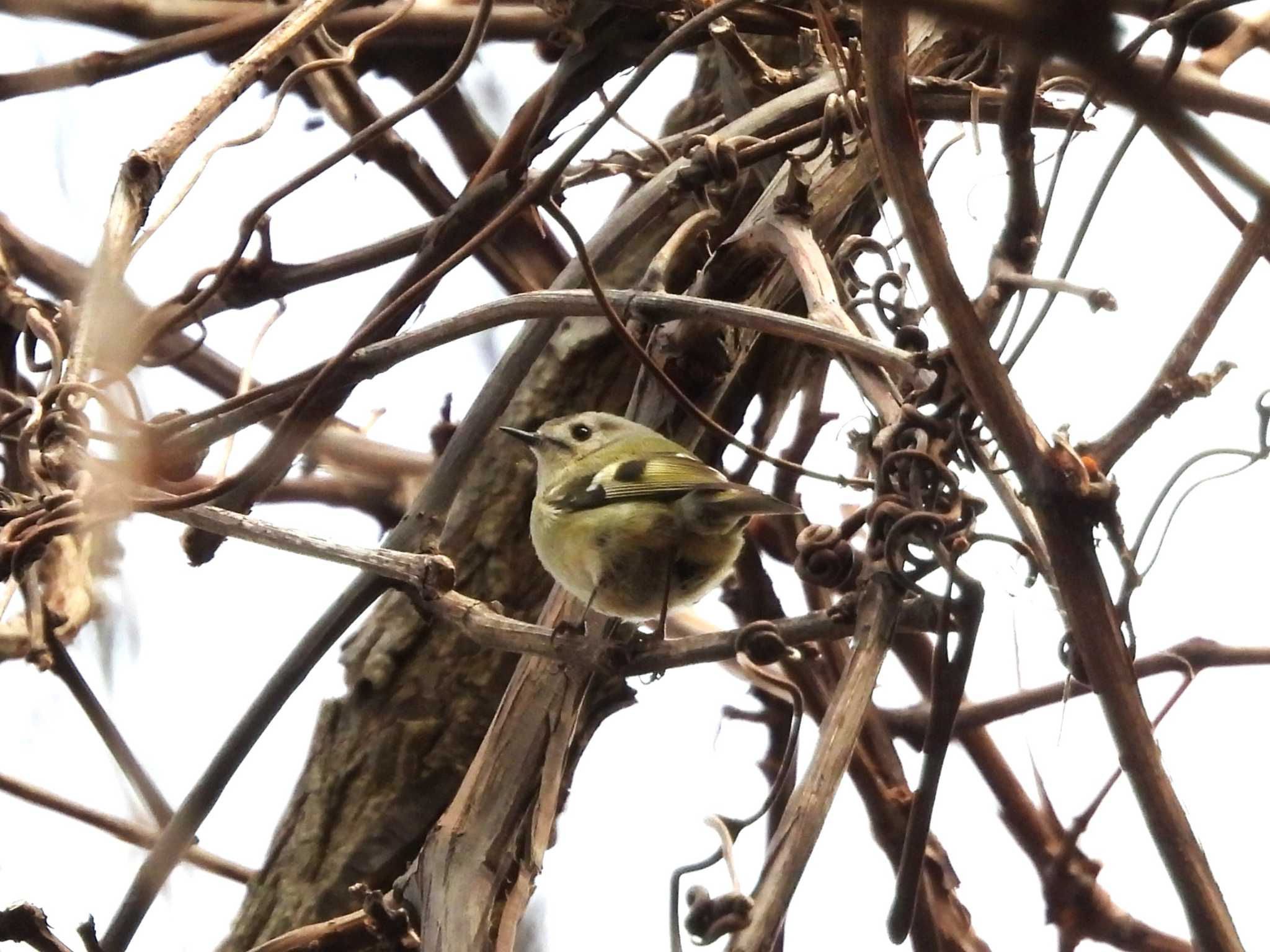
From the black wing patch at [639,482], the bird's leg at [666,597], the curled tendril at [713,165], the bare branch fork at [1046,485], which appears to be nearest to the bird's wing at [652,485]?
the black wing patch at [639,482]

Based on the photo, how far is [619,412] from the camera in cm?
261

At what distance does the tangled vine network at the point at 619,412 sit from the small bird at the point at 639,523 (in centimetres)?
9

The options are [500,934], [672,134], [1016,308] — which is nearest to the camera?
[1016,308]

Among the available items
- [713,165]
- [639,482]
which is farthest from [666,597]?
[713,165]

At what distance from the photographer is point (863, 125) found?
2059 mm

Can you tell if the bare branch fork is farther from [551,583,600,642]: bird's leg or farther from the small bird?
[551,583,600,642]: bird's leg

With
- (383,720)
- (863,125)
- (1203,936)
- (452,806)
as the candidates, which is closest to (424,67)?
(863,125)

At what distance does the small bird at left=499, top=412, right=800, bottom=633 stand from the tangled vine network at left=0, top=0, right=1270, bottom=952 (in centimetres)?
9

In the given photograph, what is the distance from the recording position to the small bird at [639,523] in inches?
83.7

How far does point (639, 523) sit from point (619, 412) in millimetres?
429

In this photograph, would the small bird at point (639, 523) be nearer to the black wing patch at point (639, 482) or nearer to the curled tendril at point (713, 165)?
the black wing patch at point (639, 482)

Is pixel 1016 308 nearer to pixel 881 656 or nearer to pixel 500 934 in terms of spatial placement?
pixel 881 656

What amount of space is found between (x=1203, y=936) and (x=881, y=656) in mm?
386

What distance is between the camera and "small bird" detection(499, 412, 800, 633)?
6.98 ft
